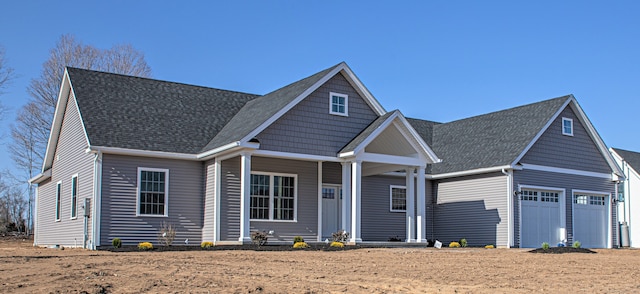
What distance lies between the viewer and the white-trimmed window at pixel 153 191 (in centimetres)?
2191

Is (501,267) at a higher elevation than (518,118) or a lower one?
lower

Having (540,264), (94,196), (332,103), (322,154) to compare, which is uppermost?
(332,103)

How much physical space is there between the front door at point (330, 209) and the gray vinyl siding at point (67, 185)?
8.09 m

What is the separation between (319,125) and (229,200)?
3.82m

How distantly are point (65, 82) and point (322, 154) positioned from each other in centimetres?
949

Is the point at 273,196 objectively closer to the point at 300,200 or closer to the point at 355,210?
the point at 300,200

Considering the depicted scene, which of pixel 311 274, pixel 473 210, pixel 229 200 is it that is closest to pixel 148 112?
pixel 229 200

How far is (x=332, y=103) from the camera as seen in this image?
23609 mm

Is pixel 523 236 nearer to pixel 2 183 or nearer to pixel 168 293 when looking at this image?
pixel 168 293

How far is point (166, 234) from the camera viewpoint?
21.6m

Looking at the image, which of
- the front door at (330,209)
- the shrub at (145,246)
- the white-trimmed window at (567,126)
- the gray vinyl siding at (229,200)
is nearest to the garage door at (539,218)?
the white-trimmed window at (567,126)

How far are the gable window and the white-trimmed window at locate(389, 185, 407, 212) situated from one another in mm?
5091

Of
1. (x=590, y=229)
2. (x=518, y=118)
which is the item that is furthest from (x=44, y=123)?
(x=590, y=229)

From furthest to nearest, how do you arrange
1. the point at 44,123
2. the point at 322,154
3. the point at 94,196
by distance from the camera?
the point at 44,123
the point at 322,154
the point at 94,196
